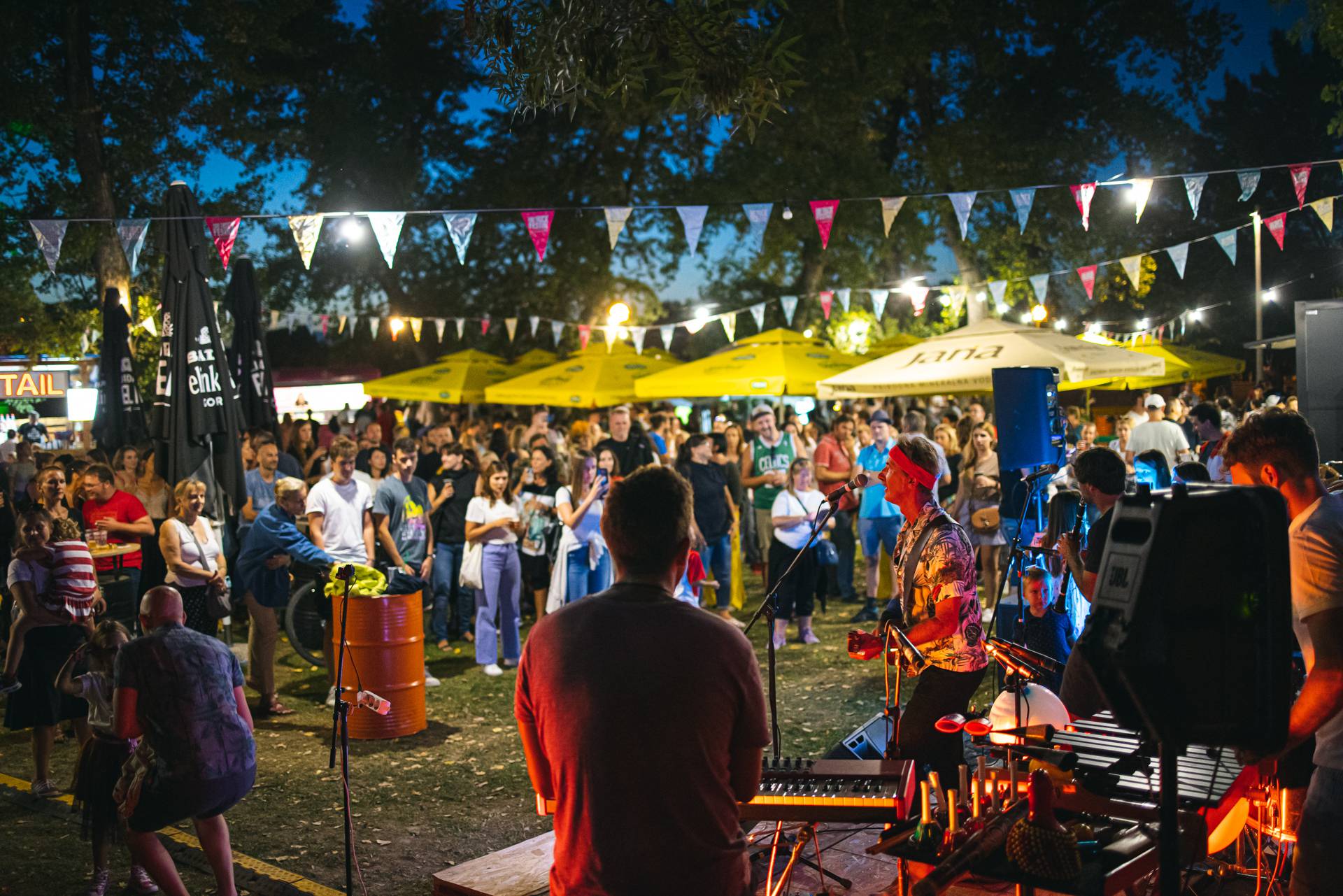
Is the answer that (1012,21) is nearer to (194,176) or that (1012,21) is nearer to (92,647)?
(194,176)

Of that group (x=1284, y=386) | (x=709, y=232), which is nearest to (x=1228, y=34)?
(x=1284, y=386)

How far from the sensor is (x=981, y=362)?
38.0ft

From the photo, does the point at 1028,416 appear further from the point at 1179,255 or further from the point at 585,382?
the point at 1179,255

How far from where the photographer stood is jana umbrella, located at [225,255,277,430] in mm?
9602

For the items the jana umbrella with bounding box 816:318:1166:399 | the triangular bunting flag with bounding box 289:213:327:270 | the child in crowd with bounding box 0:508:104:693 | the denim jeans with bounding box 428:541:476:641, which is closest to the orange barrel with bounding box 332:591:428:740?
the child in crowd with bounding box 0:508:104:693

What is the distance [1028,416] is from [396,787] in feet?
15.1

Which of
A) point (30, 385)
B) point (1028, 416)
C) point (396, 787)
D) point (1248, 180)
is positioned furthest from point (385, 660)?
point (30, 385)

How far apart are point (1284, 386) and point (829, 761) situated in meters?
27.4

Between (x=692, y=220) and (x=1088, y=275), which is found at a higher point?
(x=1088, y=275)

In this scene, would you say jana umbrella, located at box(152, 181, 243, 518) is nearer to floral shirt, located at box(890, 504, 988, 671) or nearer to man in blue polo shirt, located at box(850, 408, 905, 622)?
floral shirt, located at box(890, 504, 988, 671)

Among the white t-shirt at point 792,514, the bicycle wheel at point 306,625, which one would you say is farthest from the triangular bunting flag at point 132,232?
the white t-shirt at point 792,514

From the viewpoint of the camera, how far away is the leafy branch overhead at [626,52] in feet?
16.9

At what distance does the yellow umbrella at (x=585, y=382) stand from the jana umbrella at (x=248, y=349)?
24.1 feet

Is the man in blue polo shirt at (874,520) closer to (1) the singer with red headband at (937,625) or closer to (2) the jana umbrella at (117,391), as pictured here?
(1) the singer with red headband at (937,625)
